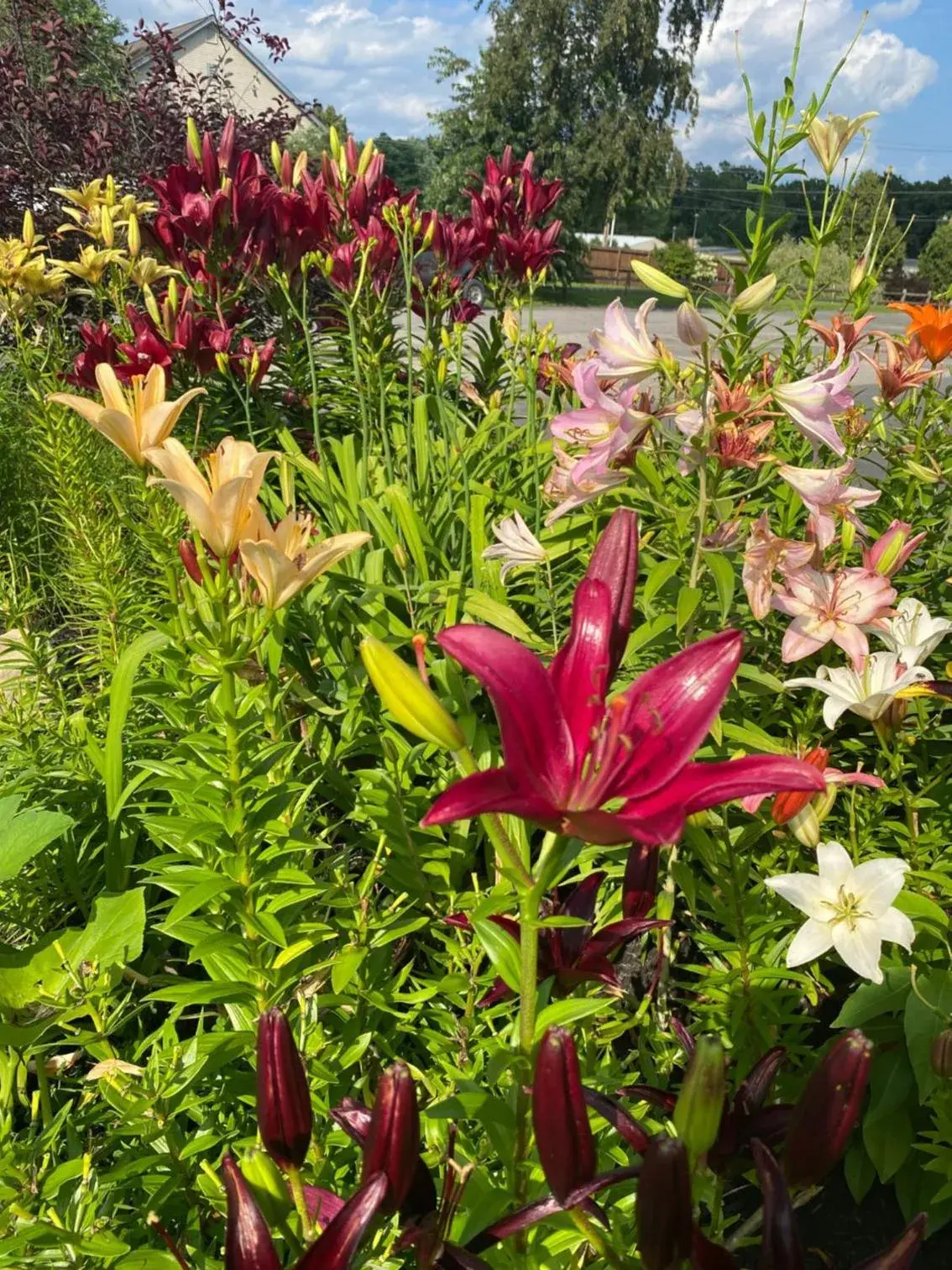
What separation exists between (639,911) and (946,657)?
4.32 feet

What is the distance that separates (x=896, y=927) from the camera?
99cm

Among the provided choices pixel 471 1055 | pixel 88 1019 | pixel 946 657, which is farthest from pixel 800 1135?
pixel 946 657

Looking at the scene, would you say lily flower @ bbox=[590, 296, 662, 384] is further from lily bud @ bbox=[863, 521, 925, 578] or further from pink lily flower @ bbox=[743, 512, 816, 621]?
lily bud @ bbox=[863, 521, 925, 578]

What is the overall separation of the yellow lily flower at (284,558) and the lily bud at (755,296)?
69 cm

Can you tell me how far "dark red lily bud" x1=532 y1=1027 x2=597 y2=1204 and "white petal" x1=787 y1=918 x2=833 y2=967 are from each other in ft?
1.59

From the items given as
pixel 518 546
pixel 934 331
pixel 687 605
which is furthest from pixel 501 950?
pixel 934 331

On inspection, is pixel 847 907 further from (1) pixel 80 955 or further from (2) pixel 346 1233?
(1) pixel 80 955

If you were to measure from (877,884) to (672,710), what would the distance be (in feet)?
1.76

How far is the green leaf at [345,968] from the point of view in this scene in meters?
1.10

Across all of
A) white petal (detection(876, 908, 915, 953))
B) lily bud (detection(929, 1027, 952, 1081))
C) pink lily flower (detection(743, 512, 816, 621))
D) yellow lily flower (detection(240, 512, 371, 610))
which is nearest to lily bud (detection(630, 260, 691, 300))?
pink lily flower (detection(743, 512, 816, 621))

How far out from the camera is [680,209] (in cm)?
4312

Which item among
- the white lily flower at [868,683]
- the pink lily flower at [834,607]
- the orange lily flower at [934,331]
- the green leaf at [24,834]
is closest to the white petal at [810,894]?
the white lily flower at [868,683]

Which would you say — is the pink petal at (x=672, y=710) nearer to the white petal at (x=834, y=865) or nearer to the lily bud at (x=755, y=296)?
the white petal at (x=834, y=865)

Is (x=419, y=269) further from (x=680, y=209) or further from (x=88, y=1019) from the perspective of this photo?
(x=680, y=209)
